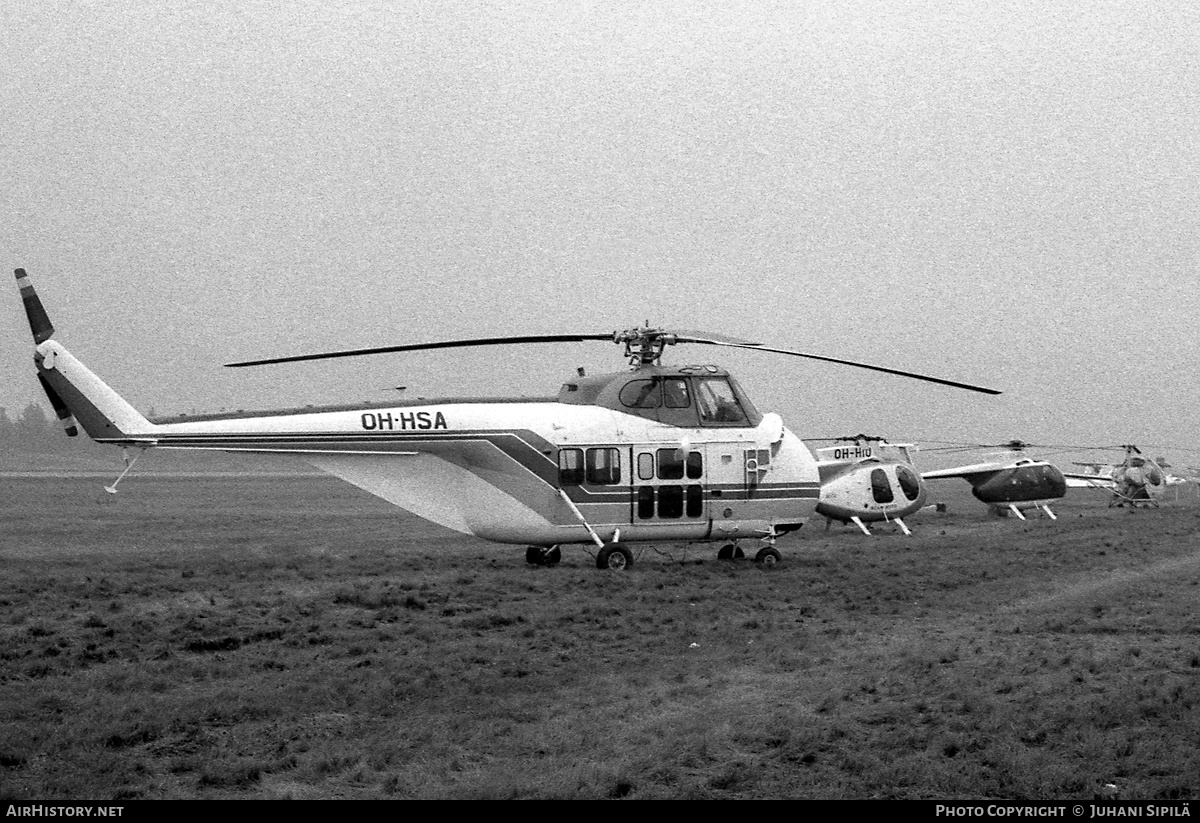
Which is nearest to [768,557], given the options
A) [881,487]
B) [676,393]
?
[676,393]

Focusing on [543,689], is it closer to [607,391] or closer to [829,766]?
[829,766]

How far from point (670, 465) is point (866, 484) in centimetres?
994

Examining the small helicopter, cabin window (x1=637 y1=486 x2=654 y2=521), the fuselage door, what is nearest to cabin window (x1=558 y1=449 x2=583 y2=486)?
the fuselage door

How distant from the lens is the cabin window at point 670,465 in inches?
793

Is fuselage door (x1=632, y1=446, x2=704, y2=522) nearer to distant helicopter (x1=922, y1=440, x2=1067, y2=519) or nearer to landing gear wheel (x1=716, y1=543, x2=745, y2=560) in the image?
landing gear wheel (x1=716, y1=543, x2=745, y2=560)

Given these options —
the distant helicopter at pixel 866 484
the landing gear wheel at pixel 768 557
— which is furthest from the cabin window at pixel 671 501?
the distant helicopter at pixel 866 484

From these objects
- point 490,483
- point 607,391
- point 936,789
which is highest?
point 607,391

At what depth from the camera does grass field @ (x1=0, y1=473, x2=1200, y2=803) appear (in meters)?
7.43

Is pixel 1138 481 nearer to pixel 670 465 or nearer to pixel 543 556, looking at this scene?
pixel 670 465

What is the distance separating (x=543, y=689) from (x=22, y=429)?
485 feet

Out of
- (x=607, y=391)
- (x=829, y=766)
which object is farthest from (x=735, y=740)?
(x=607, y=391)

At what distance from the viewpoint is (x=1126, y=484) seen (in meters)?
41.4

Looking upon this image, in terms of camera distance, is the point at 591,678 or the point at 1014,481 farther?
the point at 1014,481

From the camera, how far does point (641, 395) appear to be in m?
20.4
